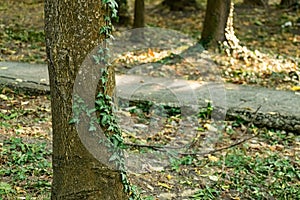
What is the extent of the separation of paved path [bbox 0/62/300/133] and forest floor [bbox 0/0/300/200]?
16 centimetres

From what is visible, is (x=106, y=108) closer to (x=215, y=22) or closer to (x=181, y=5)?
(x=215, y=22)

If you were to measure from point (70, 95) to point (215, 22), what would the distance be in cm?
596

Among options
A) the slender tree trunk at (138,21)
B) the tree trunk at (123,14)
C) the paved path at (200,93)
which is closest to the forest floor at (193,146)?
the paved path at (200,93)

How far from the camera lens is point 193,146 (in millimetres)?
5180

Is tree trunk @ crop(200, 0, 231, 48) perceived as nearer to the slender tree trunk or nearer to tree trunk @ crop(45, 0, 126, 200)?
the slender tree trunk

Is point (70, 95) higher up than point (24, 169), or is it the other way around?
point (70, 95)

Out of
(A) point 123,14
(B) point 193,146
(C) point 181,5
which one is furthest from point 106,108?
(C) point 181,5

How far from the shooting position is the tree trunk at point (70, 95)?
286 cm

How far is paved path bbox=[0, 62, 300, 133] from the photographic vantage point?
600 cm

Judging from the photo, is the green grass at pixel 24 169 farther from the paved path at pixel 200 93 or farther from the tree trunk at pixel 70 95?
the paved path at pixel 200 93

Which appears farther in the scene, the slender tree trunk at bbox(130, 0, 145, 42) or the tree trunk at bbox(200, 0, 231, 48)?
the slender tree trunk at bbox(130, 0, 145, 42)

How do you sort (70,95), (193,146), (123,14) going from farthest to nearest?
(123,14) → (193,146) → (70,95)

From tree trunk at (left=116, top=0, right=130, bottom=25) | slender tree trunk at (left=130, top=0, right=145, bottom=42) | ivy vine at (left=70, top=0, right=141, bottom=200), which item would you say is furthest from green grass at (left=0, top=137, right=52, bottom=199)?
tree trunk at (left=116, top=0, right=130, bottom=25)

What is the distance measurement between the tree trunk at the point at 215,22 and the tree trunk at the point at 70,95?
18.9 ft
